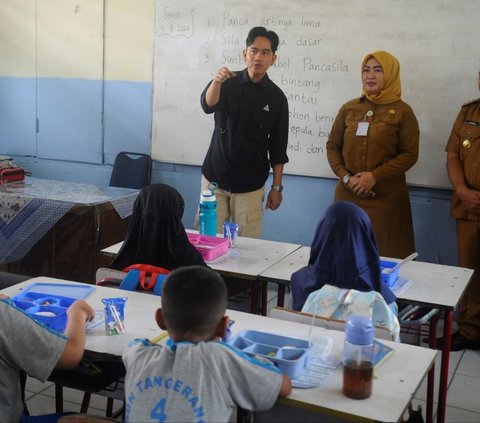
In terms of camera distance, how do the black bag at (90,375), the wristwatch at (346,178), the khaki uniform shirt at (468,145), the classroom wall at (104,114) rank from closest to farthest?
the black bag at (90,375) → the khaki uniform shirt at (468,145) → the wristwatch at (346,178) → the classroom wall at (104,114)

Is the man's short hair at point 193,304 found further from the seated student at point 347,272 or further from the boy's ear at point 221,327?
the seated student at point 347,272

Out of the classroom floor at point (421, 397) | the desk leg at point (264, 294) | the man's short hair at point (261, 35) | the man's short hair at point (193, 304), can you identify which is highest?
the man's short hair at point (261, 35)

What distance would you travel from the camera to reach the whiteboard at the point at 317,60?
15.0 ft

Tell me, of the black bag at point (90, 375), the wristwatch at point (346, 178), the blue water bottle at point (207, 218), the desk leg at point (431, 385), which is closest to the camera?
the black bag at point (90, 375)

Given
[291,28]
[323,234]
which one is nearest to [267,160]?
[291,28]

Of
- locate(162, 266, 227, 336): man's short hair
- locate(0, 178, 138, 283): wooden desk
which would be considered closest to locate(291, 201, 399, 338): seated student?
locate(162, 266, 227, 336): man's short hair

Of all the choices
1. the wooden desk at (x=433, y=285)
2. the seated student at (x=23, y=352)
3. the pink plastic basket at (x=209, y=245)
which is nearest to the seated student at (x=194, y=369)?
the seated student at (x=23, y=352)

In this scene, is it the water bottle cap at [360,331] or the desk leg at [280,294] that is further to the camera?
the desk leg at [280,294]

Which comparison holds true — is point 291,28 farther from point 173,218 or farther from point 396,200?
point 173,218

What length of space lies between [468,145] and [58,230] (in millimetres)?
2728

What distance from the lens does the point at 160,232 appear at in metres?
3.02

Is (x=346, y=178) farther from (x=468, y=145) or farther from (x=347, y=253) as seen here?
(x=347, y=253)

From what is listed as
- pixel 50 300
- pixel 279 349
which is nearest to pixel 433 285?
pixel 279 349

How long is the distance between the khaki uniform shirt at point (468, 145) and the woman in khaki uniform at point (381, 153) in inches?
9.6
